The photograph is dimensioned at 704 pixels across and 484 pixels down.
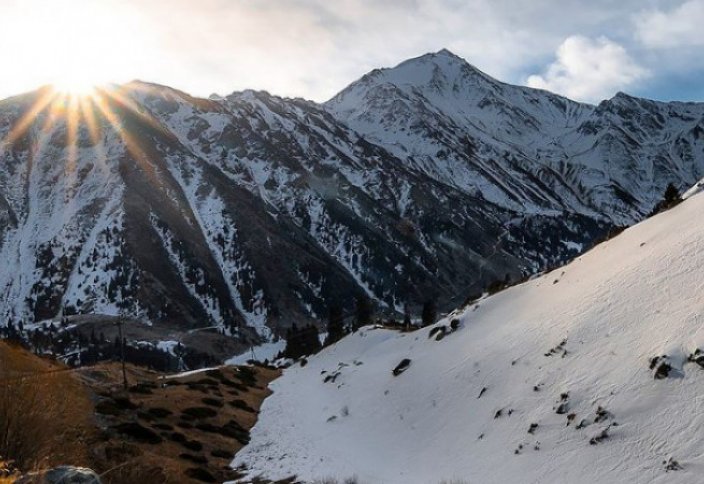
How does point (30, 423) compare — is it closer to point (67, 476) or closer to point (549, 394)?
point (67, 476)

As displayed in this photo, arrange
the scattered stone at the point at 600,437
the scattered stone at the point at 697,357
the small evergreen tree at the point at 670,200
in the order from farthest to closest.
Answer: the small evergreen tree at the point at 670,200 → the scattered stone at the point at 600,437 → the scattered stone at the point at 697,357

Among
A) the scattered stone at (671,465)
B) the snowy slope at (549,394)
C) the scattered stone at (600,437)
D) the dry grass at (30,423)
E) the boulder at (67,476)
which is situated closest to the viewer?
the boulder at (67,476)

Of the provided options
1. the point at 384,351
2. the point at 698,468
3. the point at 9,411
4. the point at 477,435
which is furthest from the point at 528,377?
the point at 384,351

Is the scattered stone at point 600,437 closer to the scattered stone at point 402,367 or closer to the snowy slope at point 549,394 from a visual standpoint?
the snowy slope at point 549,394

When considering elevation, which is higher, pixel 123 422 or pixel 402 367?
pixel 123 422

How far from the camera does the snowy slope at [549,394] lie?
1877 cm

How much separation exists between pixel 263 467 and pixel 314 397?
20789 mm

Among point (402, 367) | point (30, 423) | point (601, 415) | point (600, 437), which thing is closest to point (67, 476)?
point (30, 423)

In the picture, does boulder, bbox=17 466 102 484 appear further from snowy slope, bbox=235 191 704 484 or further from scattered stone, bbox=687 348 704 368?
scattered stone, bbox=687 348 704 368

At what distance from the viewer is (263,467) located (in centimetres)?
3250

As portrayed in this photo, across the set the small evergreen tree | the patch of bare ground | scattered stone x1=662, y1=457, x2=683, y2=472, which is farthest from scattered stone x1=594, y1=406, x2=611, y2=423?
the small evergreen tree

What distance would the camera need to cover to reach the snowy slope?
18.8m

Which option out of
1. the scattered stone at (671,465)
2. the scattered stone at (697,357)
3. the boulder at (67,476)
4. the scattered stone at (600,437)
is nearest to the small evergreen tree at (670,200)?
the scattered stone at (697,357)

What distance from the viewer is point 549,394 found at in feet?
80.0
